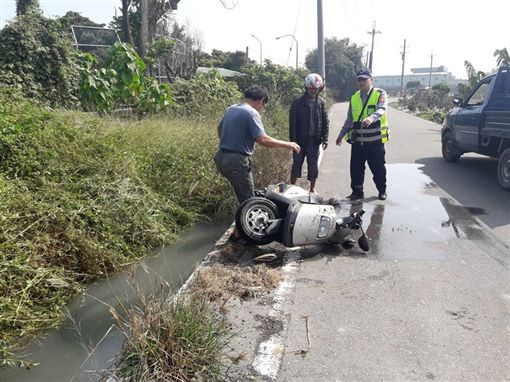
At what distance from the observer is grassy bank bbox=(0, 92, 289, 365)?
3777 millimetres

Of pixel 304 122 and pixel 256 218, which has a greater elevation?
pixel 304 122

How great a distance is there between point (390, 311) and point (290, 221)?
4.40ft

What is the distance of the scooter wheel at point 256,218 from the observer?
4477 mm

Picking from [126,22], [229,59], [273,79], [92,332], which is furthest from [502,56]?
[229,59]

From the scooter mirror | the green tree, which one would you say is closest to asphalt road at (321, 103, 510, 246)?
the scooter mirror

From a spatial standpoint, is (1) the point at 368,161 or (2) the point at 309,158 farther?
(1) the point at 368,161

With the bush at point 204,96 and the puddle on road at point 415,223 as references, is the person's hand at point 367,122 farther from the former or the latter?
the bush at point 204,96

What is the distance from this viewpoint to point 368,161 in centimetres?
666

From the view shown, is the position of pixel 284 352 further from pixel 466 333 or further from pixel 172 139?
pixel 172 139

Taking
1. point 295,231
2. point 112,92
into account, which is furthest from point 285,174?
point 112,92

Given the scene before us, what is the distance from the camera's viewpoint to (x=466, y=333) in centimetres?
316

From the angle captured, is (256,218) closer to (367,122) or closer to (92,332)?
(92,332)

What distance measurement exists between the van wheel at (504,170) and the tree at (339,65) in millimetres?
57857

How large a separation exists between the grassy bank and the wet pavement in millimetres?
1794
